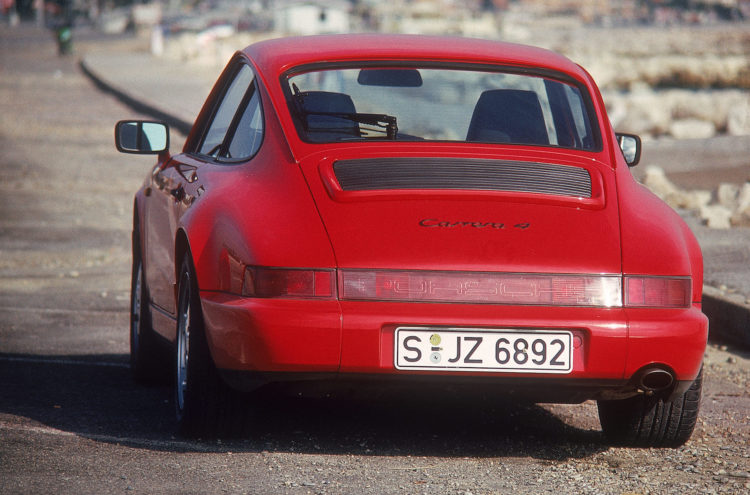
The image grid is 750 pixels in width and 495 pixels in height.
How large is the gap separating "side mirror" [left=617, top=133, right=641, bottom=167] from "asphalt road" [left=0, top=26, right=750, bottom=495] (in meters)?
1.05

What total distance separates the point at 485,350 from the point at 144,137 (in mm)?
2219

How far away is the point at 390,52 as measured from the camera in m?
5.11

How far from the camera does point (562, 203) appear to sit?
4480mm

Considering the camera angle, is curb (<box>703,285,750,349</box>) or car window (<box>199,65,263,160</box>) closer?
car window (<box>199,65,263,160</box>)

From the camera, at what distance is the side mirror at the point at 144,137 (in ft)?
19.1

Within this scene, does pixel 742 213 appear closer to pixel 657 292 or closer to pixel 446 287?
pixel 657 292

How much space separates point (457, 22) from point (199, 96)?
314ft

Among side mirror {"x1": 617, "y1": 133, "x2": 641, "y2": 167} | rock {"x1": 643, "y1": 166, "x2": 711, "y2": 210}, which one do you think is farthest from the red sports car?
rock {"x1": 643, "y1": 166, "x2": 711, "y2": 210}

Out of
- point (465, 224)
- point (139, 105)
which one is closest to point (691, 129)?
point (139, 105)

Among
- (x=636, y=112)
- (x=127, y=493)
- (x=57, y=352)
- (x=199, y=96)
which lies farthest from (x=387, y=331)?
(x=636, y=112)

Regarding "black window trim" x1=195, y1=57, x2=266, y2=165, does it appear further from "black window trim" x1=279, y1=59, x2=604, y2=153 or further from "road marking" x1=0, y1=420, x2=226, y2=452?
"road marking" x1=0, y1=420, x2=226, y2=452

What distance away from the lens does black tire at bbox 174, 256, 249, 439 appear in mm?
4586

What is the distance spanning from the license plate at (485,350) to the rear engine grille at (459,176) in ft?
1.71

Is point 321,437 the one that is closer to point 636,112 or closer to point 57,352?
point 57,352
